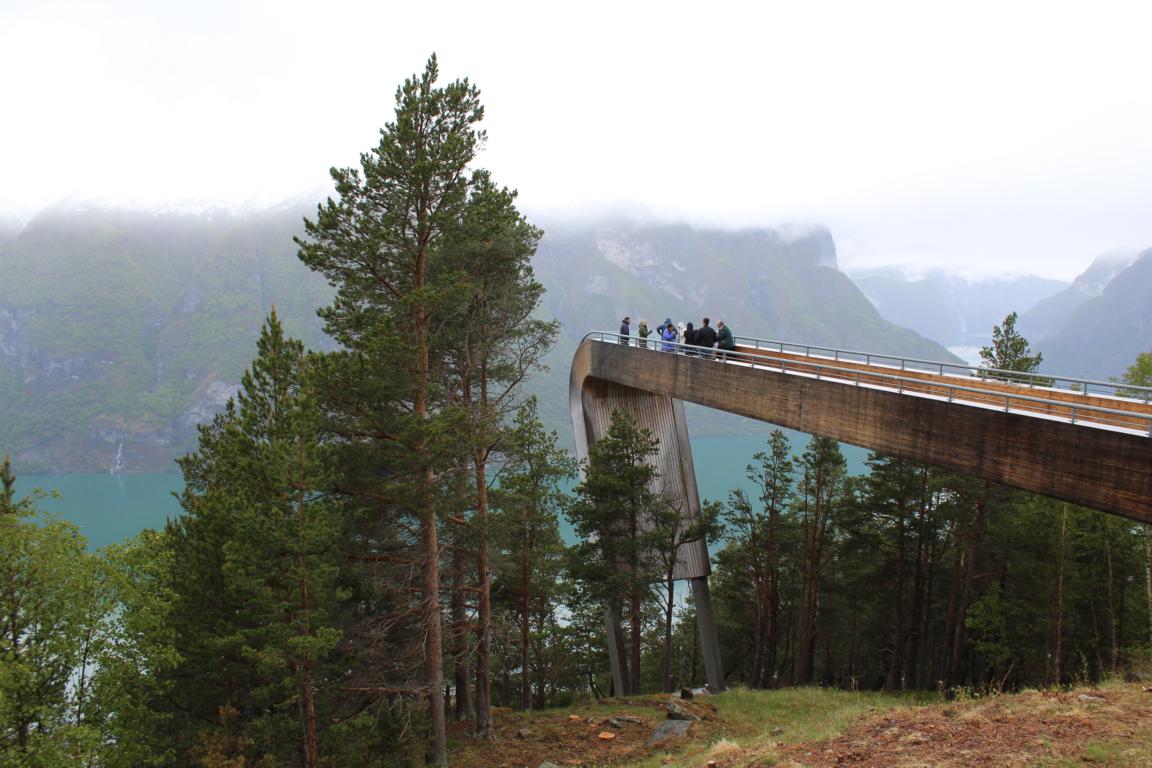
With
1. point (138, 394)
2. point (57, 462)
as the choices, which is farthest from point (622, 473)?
point (138, 394)

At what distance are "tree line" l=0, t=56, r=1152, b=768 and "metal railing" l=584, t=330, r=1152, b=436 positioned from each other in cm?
506

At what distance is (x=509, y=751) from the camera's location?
42.7 feet

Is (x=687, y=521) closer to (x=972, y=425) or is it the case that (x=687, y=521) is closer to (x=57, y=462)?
(x=972, y=425)

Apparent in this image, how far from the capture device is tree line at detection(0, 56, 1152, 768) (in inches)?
460

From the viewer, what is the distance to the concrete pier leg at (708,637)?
2091cm

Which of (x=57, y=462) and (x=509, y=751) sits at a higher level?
(x=57, y=462)

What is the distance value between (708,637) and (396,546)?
38.9 feet

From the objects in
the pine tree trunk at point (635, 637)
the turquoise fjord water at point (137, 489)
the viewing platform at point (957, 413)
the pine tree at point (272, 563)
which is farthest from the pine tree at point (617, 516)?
the turquoise fjord water at point (137, 489)

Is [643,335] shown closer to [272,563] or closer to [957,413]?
[957,413]

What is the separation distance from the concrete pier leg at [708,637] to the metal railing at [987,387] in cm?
844

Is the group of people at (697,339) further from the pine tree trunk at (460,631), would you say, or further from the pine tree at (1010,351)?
the pine tree at (1010,351)

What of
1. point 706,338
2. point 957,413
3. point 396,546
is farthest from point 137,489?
point 957,413

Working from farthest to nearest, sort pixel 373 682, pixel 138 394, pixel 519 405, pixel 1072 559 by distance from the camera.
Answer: pixel 138 394 < pixel 1072 559 < pixel 519 405 < pixel 373 682

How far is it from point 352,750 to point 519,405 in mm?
6933
